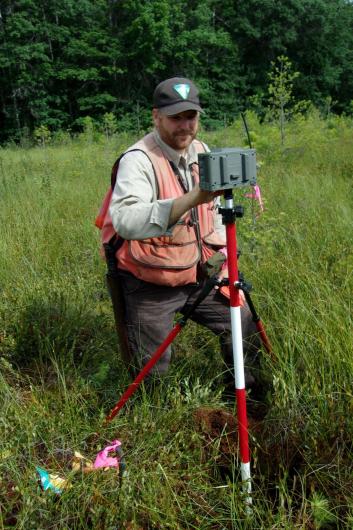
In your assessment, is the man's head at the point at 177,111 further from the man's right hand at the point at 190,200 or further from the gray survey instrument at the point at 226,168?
the gray survey instrument at the point at 226,168

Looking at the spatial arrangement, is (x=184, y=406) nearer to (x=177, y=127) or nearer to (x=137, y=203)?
(x=137, y=203)

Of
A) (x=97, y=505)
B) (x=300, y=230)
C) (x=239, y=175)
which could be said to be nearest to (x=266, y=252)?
(x=300, y=230)

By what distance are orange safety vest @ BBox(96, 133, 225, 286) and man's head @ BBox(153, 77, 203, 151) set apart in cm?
9

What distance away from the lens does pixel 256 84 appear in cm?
3525

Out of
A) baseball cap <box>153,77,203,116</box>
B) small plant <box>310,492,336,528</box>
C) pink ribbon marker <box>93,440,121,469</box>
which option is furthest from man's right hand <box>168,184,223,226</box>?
small plant <box>310,492,336,528</box>

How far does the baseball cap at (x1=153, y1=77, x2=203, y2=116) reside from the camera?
2146mm

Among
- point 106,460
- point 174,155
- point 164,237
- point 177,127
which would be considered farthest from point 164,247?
point 106,460

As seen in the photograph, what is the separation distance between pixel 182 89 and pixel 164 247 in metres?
0.72

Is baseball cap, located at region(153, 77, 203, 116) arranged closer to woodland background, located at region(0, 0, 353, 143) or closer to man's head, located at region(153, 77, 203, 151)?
man's head, located at region(153, 77, 203, 151)

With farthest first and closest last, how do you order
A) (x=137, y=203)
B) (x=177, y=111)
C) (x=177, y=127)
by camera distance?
(x=177, y=127)
(x=177, y=111)
(x=137, y=203)

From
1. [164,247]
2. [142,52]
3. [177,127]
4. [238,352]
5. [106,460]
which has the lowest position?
[106,460]

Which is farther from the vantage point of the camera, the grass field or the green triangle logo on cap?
the green triangle logo on cap

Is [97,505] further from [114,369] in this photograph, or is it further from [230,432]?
[114,369]

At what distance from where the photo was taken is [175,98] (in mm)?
2150
